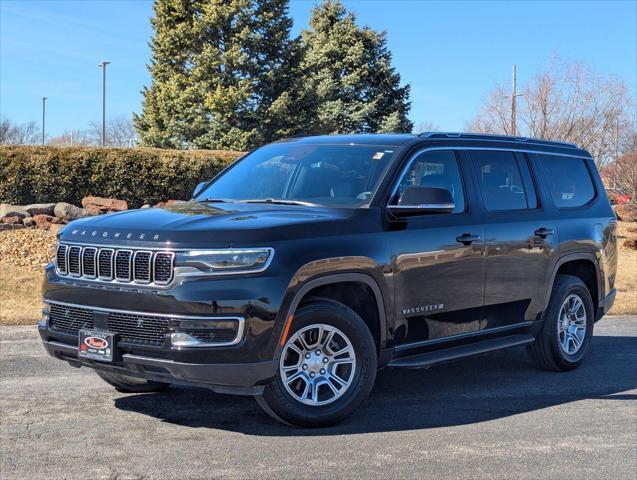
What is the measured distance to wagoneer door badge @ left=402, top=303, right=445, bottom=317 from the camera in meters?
5.79

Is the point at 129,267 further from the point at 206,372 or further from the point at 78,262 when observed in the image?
the point at 206,372

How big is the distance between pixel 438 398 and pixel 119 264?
2.77 metres

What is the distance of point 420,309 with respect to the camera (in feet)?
19.3

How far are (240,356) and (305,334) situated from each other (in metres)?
0.56

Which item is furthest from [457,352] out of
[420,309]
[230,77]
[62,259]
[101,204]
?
[230,77]

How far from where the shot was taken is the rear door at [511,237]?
6.55 metres

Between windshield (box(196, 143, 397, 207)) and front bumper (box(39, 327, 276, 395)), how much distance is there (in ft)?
5.02

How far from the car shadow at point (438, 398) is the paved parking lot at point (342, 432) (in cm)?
1

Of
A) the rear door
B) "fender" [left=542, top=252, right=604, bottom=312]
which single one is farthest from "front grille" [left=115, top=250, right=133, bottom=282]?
"fender" [left=542, top=252, right=604, bottom=312]

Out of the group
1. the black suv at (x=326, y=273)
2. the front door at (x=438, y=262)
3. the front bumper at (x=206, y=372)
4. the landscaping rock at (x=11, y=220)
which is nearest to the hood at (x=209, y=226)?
the black suv at (x=326, y=273)

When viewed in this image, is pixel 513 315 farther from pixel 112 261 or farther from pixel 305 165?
pixel 112 261

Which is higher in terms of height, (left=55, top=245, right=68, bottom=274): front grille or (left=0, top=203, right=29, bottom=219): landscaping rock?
(left=55, top=245, right=68, bottom=274): front grille

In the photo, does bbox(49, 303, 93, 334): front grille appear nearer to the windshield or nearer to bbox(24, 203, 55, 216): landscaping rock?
the windshield

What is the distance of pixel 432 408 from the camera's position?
239 inches
